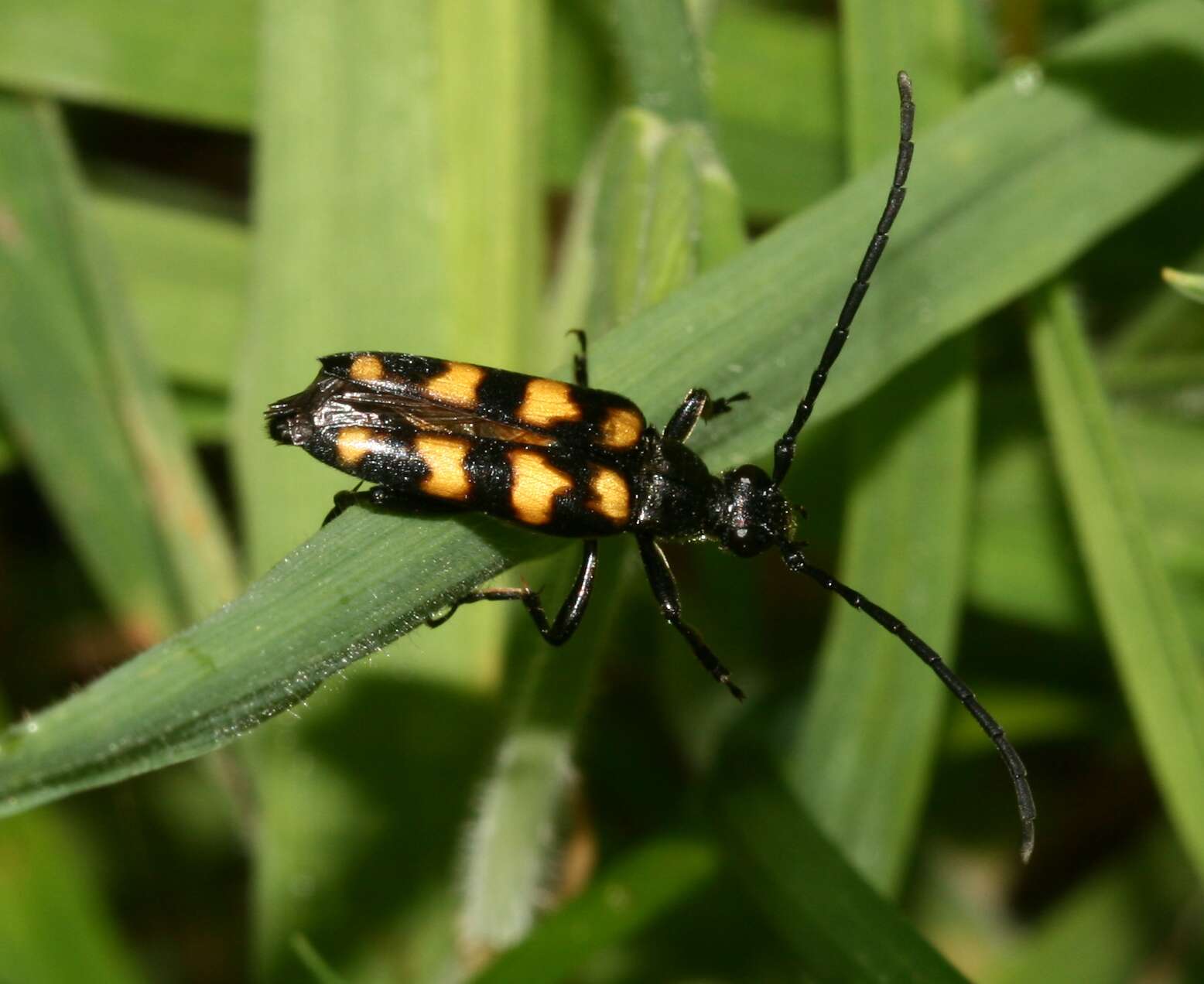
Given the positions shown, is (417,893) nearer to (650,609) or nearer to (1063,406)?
(650,609)

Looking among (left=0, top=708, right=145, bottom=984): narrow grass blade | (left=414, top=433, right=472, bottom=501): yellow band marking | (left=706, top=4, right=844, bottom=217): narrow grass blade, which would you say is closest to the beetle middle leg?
(left=414, top=433, right=472, bottom=501): yellow band marking

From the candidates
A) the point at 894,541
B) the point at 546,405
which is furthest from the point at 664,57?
the point at 894,541

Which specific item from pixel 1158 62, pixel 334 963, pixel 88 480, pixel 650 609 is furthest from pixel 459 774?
pixel 1158 62

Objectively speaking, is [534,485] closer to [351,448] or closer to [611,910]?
[351,448]

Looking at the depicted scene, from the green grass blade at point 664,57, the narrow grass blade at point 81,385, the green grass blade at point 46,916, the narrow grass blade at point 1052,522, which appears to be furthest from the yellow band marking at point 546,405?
the green grass blade at point 46,916

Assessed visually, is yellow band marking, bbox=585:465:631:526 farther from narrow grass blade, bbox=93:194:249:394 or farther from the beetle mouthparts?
narrow grass blade, bbox=93:194:249:394
